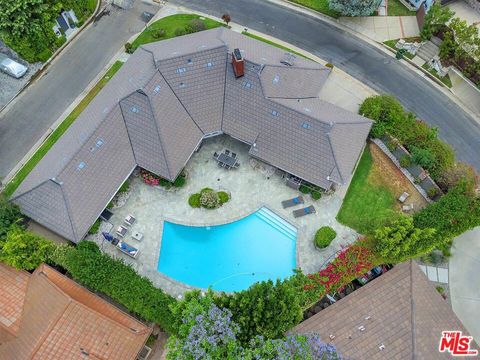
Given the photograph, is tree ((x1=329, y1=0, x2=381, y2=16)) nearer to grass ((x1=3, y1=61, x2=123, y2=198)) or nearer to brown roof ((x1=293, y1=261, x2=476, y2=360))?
grass ((x1=3, y1=61, x2=123, y2=198))

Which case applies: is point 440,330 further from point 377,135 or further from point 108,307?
point 108,307

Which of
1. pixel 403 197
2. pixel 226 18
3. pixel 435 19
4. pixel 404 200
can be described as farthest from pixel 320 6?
pixel 404 200

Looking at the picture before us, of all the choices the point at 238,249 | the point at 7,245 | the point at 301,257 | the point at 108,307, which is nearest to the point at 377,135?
the point at 301,257

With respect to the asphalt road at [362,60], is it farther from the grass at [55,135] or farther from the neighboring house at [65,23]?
the grass at [55,135]

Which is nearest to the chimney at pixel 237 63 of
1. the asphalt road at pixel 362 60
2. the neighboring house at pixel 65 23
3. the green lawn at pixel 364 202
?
the asphalt road at pixel 362 60

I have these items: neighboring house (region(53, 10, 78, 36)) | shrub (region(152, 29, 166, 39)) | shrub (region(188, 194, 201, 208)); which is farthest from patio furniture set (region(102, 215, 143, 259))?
neighboring house (region(53, 10, 78, 36))

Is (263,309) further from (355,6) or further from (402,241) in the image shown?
(355,6)

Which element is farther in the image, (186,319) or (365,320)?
(365,320)
